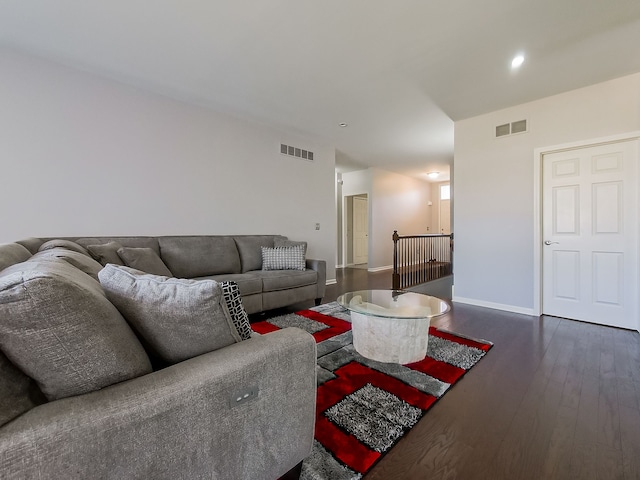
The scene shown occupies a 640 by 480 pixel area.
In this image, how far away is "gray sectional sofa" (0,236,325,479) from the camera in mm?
609

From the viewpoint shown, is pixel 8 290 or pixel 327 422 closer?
pixel 8 290

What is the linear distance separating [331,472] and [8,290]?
4.19ft

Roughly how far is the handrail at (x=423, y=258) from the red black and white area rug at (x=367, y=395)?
237 centimetres

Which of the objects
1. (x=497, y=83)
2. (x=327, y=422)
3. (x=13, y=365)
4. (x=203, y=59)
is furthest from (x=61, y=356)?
(x=497, y=83)

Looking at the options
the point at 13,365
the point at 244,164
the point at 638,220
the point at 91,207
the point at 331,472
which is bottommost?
the point at 331,472

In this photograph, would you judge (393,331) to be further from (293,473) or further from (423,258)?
(423,258)

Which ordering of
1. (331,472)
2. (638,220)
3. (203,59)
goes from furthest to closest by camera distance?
(638,220) → (203,59) → (331,472)

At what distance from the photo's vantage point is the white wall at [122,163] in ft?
8.51

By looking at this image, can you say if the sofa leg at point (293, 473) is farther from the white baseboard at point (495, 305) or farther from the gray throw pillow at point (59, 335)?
the white baseboard at point (495, 305)

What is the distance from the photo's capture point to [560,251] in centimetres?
333

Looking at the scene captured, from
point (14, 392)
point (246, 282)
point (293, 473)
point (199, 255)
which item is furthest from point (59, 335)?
point (199, 255)

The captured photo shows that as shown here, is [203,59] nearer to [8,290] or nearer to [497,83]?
[8,290]

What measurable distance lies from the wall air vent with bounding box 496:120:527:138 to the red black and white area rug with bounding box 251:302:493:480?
262 cm

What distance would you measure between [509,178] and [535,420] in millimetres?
2954
